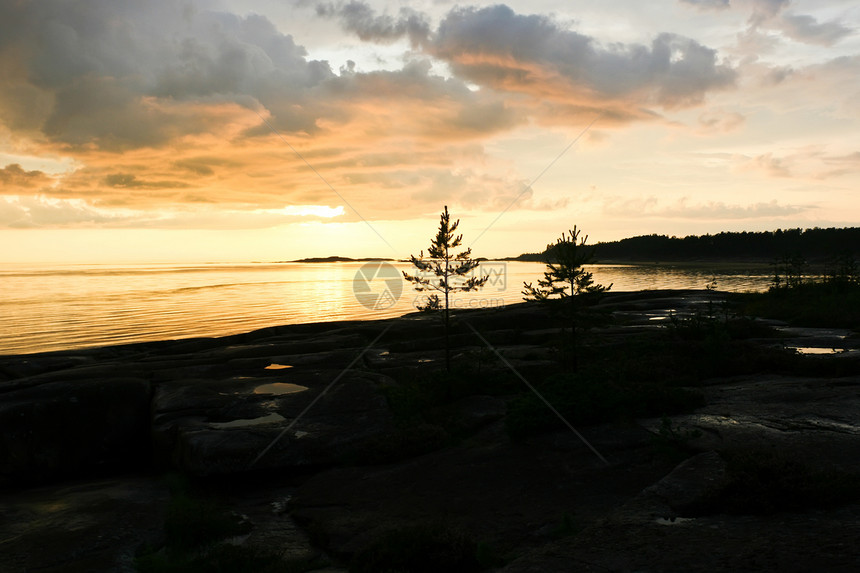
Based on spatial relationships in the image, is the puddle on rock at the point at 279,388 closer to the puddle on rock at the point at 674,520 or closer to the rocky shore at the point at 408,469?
the rocky shore at the point at 408,469

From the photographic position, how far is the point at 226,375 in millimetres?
21797

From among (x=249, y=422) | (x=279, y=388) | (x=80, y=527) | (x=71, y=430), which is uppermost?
(x=279, y=388)

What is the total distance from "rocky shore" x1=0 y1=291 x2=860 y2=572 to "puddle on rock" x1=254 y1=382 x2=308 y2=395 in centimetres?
14

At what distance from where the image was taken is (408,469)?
12617 millimetres

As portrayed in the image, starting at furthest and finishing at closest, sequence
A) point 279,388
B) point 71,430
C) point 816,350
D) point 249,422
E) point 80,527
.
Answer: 1. point 816,350
2. point 279,388
3. point 71,430
4. point 249,422
5. point 80,527

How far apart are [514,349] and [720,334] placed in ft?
29.5

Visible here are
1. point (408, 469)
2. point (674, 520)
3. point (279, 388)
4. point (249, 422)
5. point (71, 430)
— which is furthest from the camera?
point (279, 388)

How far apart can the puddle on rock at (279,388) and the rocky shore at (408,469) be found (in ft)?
0.47

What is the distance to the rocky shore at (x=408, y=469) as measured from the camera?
24.8 feet

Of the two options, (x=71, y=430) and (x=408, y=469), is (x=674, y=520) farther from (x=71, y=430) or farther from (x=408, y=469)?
(x=71, y=430)

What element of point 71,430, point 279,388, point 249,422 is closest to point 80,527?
point 249,422

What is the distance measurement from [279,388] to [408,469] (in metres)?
→ 7.66

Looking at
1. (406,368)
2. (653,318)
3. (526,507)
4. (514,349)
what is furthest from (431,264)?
(653,318)

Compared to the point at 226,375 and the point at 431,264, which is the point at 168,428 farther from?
the point at 431,264
